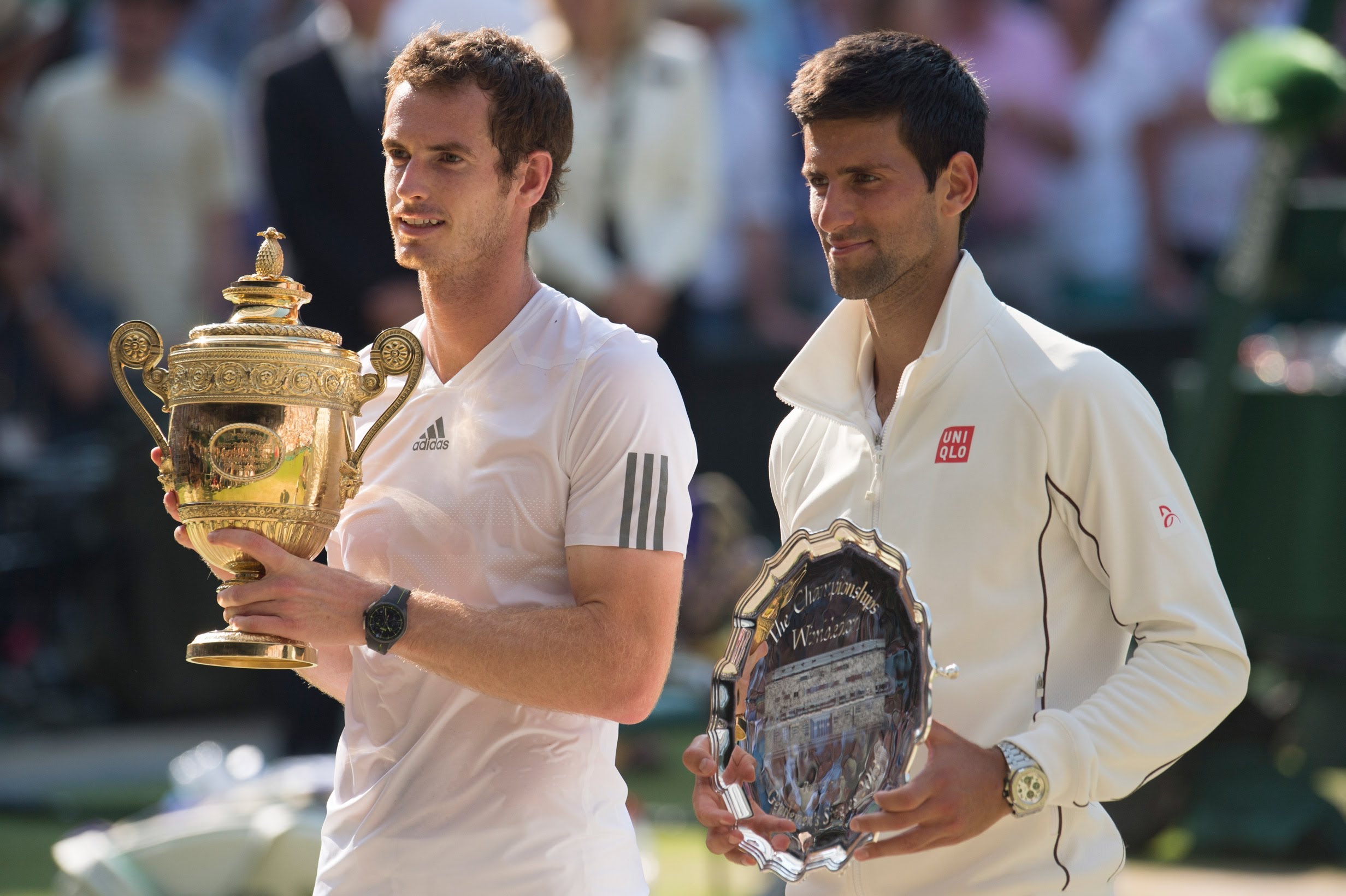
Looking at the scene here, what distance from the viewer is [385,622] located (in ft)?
7.98

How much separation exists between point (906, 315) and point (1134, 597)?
0.55 m

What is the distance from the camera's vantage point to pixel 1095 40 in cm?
887

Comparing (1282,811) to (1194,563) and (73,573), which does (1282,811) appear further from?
(73,573)

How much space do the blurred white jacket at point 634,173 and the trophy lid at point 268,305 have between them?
4242 mm

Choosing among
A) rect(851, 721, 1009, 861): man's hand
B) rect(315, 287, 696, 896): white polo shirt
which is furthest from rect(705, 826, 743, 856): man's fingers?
rect(315, 287, 696, 896): white polo shirt

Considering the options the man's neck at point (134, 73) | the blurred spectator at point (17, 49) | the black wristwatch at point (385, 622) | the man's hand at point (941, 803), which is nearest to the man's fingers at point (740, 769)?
the man's hand at point (941, 803)

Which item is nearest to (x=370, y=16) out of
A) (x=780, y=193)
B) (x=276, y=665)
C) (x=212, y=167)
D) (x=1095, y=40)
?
(x=212, y=167)

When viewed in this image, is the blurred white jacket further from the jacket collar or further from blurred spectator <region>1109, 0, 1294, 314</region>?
the jacket collar

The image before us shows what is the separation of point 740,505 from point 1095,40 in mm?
3003

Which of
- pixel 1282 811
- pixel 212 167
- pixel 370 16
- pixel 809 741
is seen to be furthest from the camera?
pixel 212 167

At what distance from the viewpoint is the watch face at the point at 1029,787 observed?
219cm

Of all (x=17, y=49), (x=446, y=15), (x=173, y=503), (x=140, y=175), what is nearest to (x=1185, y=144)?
(x=446, y=15)

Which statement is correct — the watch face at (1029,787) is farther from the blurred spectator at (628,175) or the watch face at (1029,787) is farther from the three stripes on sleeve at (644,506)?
the blurred spectator at (628,175)

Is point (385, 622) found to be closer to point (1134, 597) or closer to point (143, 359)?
point (143, 359)
